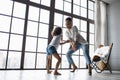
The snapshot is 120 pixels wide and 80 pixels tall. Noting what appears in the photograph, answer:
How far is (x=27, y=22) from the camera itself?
3.48 meters

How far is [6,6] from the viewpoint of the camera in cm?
329

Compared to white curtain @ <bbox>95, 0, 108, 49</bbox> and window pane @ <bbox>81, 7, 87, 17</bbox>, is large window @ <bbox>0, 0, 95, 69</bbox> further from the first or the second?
white curtain @ <bbox>95, 0, 108, 49</bbox>

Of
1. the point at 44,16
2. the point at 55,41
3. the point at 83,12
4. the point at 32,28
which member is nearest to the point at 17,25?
the point at 32,28

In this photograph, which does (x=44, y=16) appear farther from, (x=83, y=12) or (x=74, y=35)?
(x=83, y=12)

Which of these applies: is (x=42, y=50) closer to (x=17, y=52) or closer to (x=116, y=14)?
(x=17, y=52)

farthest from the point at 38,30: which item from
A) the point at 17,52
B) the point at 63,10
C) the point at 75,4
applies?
the point at 75,4

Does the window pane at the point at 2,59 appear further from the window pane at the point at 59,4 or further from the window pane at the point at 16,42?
the window pane at the point at 59,4

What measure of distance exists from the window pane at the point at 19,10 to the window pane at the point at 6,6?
0.38 feet

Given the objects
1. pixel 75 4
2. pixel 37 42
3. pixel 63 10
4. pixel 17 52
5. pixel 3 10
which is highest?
pixel 75 4

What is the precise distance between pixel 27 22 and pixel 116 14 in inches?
137

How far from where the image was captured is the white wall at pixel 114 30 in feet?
16.6

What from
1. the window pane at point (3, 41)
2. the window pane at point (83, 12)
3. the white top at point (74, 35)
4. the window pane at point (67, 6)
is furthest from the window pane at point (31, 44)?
the window pane at point (83, 12)

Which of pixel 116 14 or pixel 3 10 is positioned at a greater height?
pixel 116 14

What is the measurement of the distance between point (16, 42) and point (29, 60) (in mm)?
539
